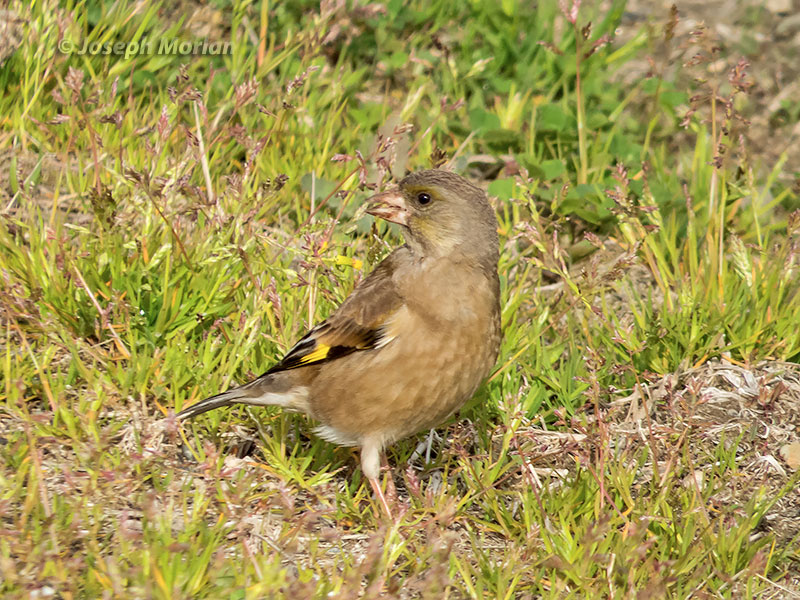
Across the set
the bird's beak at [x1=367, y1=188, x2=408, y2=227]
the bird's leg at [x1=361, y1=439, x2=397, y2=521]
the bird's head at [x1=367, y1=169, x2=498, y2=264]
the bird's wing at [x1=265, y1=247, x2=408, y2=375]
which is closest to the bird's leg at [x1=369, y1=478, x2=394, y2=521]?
the bird's leg at [x1=361, y1=439, x2=397, y2=521]

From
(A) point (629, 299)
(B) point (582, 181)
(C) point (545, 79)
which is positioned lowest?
(A) point (629, 299)

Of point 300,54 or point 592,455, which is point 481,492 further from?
point 300,54

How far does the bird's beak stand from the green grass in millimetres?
157

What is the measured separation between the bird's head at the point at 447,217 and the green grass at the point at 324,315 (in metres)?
0.30

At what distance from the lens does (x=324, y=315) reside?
5074 mm

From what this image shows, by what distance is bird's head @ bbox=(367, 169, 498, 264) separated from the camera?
176 inches

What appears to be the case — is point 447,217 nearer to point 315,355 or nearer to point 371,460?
point 315,355

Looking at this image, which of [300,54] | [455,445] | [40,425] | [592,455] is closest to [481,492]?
[455,445]

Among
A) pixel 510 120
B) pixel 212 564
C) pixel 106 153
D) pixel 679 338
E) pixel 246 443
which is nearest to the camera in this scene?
pixel 212 564

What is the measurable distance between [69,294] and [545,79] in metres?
3.60

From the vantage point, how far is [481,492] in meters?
4.30

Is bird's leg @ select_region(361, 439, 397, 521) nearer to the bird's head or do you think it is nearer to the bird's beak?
the bird's head

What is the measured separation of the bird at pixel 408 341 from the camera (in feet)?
14.1

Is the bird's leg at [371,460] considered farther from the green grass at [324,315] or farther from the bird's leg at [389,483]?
the green grass at [324,315]
